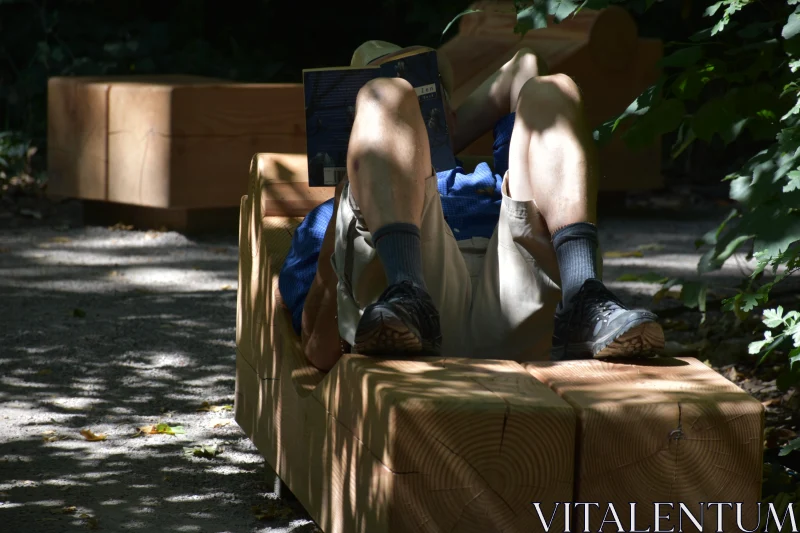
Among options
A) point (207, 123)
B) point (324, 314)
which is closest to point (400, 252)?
point (324, 314)

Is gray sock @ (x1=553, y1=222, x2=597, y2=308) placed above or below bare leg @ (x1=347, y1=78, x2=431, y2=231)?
below

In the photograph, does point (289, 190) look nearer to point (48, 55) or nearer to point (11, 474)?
point (11, 474)

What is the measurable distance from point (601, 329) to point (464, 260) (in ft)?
2.01

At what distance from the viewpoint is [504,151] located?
334 centimetres

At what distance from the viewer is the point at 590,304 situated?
253 centimetres

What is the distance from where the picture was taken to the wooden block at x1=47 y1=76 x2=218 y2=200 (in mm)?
7387

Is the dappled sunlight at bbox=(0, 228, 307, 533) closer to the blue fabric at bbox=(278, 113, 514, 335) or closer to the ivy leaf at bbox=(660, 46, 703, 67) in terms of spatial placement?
the blue fabric at bbox=(278, 113, 514, 335)

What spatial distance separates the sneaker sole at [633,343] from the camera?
240 cm

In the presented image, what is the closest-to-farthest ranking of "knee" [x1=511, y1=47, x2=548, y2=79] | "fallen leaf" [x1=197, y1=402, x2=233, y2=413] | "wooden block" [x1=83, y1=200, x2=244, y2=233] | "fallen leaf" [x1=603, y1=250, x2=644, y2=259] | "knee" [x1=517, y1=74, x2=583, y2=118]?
"knee" [x1=517, y1=74, x2=583, y2=118] → "knee" [x1=511, y1=47, x2=548, y2=79] → "fallen leaf" [x1=197, y1=402, x2=233, y2=413] → "fallen leaf" [x1=603, y1=250, x2=644, y2=259] → "wooden block" [x1=83, y1=200, x2=244, y2=233]

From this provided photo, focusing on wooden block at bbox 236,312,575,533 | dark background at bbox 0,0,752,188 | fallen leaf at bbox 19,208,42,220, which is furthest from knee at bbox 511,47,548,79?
dark background at bbox 0,0,752,188

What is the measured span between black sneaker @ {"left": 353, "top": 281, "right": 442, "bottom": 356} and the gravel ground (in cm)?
82

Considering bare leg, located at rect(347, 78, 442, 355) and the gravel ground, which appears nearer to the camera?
bare leg, located at rect(347, 78, 442, 355)

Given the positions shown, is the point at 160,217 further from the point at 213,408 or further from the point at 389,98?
the point at 389,98

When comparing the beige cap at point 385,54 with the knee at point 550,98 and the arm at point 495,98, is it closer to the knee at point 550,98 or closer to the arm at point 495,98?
the arm at point 495,98
